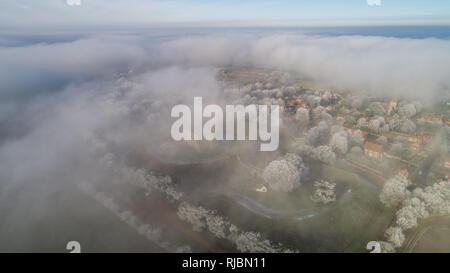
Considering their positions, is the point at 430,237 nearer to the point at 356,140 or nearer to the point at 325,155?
the point at 325,155

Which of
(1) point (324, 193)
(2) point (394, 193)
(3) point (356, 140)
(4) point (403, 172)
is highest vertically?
(3) point (356, 140)

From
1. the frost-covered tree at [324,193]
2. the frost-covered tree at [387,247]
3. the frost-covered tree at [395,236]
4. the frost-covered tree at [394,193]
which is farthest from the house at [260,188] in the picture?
the frost-covered tree at [394,193]

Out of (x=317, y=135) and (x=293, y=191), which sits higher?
(x=317, y=135)

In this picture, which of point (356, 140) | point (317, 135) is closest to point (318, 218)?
point (317, 135)

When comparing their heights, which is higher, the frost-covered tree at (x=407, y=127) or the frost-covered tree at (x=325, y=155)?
the frost-covered tree at (x=407, y=127)

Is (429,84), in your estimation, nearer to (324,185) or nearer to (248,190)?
(324,185)

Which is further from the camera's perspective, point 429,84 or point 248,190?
point 429,84

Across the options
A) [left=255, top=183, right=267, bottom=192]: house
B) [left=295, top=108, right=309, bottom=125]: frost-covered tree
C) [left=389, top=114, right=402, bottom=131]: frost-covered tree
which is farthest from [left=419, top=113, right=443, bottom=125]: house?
[left=255, top=183, right=267, bottom=192]: house

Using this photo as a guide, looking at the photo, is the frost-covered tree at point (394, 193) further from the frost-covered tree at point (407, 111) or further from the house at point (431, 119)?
the frost-covered tree at point (407, 111)

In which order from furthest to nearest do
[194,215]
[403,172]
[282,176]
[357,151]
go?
[357,151]
[403,172]
[282,176]
[194,215]

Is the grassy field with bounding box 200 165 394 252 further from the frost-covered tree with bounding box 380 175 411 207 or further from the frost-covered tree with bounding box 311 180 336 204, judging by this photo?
the frost-covered tree with bounding box 380 175 411 207
